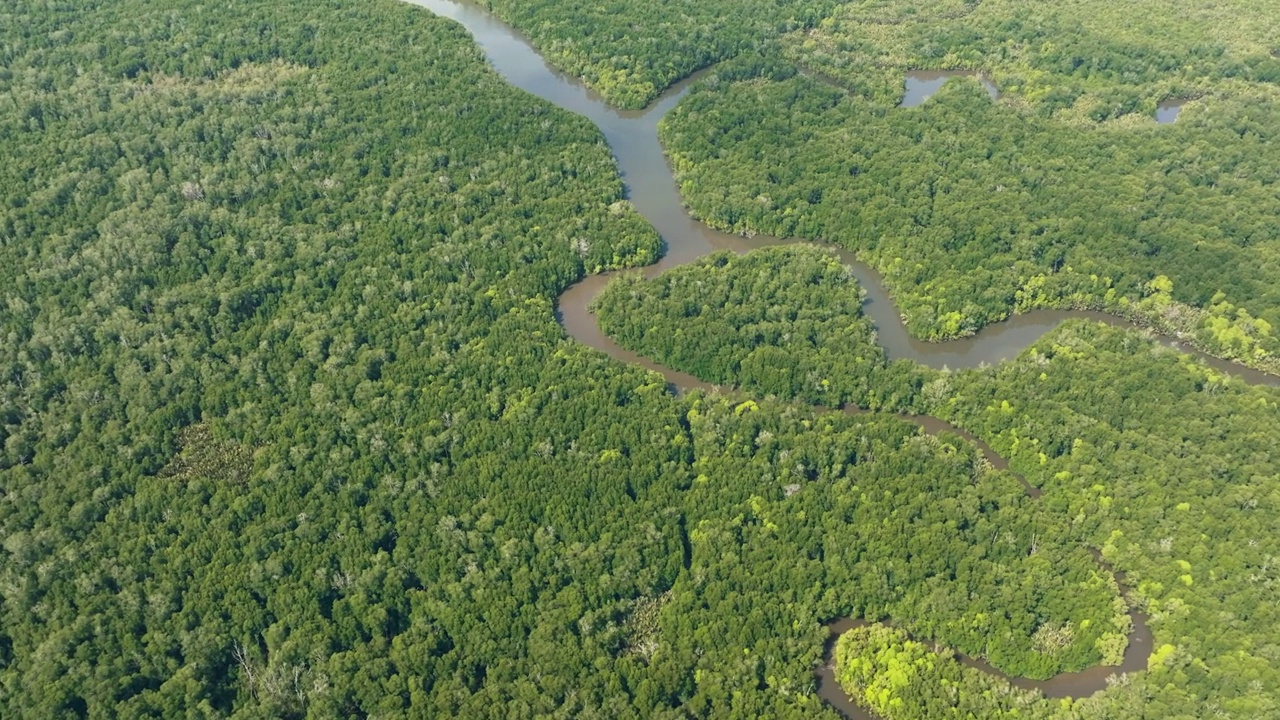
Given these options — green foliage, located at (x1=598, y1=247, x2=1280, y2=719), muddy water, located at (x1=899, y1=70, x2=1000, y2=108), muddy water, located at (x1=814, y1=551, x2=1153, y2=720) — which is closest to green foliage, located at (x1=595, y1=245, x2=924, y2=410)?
green foliage, located at (x1=598, y1=247, x2=1280, y2=719)

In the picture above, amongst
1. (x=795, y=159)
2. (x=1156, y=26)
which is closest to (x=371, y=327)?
(x=795, y=159)

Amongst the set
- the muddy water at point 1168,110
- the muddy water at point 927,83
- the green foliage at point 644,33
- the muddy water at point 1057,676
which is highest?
the green foliage at point 644,33

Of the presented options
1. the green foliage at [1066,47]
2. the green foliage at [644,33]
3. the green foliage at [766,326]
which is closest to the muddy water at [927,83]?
the green foliage at [1066,47]

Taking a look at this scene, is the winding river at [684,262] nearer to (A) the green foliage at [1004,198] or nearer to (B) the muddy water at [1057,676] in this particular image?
(B) the muddy water at [1057,676]

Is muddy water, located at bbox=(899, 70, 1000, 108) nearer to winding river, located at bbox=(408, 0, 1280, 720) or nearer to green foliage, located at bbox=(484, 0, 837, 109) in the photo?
winding river, located at bbox=(408, 0, 1280, 720)

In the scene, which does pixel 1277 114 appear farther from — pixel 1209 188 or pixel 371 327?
pixel 371 327

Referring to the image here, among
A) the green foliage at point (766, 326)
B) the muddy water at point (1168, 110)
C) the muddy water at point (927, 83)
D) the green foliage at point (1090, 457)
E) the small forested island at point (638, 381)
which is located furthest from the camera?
the muddy water at point (927, 83)
